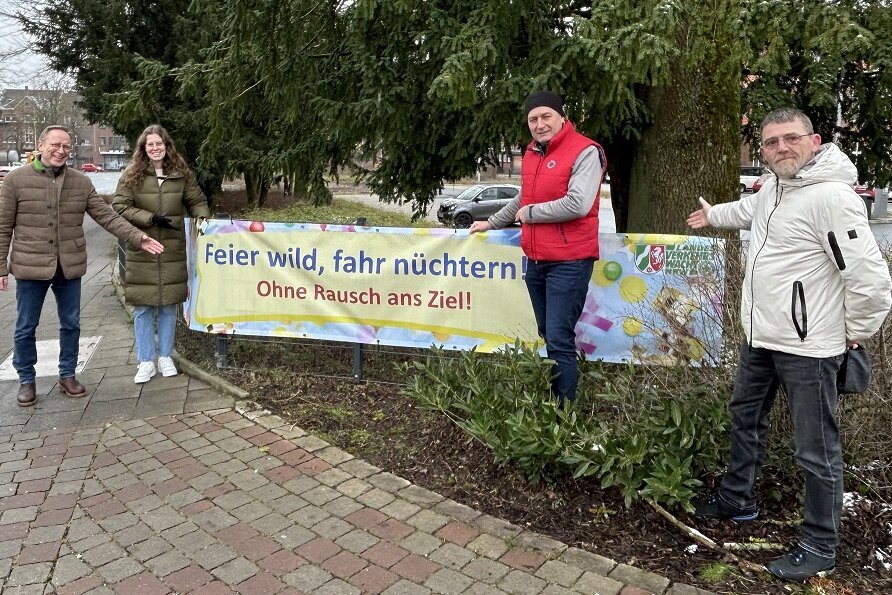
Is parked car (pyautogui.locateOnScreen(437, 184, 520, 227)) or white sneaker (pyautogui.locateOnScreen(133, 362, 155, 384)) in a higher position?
parked car (pyautogui.locateOnScreen(437, 184, 520, 227))

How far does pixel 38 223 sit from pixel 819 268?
4.88 metres

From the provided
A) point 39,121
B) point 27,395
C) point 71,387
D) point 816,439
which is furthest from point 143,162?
point 39,121

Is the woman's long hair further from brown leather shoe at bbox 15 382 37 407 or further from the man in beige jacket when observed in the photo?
the man in beige jacket

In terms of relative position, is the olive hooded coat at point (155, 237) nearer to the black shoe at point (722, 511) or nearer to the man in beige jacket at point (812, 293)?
the black shoe at point (722, 511)

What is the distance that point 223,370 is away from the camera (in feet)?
19.0

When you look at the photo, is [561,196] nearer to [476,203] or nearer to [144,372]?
[144,372]

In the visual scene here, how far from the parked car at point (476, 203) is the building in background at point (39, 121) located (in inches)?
509

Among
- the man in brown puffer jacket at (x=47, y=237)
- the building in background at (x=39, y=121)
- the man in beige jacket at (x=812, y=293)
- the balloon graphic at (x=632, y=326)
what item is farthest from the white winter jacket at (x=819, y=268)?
the building in background at (x=39, y=121)

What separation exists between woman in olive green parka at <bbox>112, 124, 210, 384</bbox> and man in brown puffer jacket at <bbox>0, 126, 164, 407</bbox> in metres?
0.17

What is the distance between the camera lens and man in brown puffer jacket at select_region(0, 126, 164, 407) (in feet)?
16.3

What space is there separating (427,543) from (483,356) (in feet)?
6.51

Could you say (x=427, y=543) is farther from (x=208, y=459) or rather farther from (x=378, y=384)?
(x=378, y=384)

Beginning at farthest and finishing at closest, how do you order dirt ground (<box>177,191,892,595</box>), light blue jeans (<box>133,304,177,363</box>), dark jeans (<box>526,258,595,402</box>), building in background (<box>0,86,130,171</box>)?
building in background (<box>0,86,130,171</box>) → light blue jeans (<box>133,304,177,363</box>) → dark jeans (<box>526,258,595,402</box>) → dirt ground (<box>177,191,892,595</box>)

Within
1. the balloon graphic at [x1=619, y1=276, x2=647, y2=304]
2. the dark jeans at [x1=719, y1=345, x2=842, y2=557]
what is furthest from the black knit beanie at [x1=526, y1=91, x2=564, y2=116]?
the dark jeans at [x1=719, y1=345, x2=842, y2=557]
